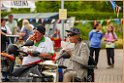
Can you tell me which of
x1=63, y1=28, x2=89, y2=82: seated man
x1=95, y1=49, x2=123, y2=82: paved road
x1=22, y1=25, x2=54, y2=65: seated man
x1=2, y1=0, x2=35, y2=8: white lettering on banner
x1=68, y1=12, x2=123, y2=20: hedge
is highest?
x1=2, y1=0, x2=35, y2=8: white lettering on banner

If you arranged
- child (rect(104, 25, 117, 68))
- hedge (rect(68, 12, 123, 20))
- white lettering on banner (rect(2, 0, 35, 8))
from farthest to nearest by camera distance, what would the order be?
1. hedge (rect(68, 12, 123, 20))
2. white lettering on banner (rect(2, 0, 35, 8))
3. child (rect(104, 25, 117, 68))

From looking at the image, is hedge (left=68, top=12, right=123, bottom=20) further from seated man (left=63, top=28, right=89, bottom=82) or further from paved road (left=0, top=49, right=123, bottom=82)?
seated man (left=63, top=28, right=89, bottom=82)

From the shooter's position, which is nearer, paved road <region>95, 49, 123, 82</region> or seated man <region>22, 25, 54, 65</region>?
seated man <region>22, 25, 54, 65</region>

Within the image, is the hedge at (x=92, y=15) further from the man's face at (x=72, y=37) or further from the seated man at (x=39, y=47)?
the seated man at (x=39, y=47)

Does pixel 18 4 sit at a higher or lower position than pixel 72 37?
higher

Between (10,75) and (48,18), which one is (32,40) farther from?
(48,18)

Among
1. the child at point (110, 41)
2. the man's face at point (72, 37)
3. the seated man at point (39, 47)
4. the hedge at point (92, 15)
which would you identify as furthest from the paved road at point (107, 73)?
the hedge at point (92, 15)

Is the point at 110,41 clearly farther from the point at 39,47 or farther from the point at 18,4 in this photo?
the point at 39,47

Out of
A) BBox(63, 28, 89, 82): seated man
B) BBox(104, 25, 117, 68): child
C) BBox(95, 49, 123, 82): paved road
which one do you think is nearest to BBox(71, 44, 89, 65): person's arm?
BBox(63, 28, 89, 82): seated man

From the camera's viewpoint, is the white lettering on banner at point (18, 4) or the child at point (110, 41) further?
the white lettering on banner at point (18, 4)

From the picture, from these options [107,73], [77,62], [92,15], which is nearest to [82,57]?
[77,62]

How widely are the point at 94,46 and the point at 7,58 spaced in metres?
5.85

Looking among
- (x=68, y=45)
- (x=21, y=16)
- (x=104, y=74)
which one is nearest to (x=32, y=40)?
(x=68, y=45)

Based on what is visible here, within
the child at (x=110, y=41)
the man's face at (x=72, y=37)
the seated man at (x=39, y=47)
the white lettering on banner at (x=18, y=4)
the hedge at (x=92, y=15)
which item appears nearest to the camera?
the seated man at (x=39, y=47)
